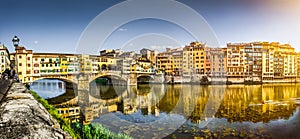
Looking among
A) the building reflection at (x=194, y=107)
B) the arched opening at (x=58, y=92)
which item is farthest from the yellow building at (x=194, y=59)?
the arched opening at (x=58, y=92)

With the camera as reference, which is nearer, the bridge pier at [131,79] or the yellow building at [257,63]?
the bridge pier at [131,79]

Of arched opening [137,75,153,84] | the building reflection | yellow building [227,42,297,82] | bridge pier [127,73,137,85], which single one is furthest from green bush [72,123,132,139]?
yellow building [227,42,297,82]

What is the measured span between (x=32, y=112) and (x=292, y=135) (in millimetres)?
6295

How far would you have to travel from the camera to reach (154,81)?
26062 millimetres

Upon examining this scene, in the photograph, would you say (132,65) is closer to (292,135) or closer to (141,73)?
(141,73)

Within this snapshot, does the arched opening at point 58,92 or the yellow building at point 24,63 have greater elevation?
the yellow building at point 24,63

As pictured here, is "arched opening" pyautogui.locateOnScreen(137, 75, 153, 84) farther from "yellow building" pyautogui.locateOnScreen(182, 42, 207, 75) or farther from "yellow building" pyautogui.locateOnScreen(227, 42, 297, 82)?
"yellow building" pyautogui.locateOnScreen(227, 42, 297, 82)

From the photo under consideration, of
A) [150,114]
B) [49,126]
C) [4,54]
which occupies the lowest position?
[150,114]

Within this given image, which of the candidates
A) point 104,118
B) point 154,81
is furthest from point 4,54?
point 154,81

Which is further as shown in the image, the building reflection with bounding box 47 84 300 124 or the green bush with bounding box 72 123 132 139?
the building reflection with bounding box 47 84 300 124

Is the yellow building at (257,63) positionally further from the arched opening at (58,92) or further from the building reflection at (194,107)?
the arched opening at (58,92)

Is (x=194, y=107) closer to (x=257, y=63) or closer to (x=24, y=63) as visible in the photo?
(x=24, y=63)

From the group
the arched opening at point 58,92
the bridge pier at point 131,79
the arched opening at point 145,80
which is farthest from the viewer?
the arched opening at point 145,80

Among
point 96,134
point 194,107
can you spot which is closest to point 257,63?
point 194,107
